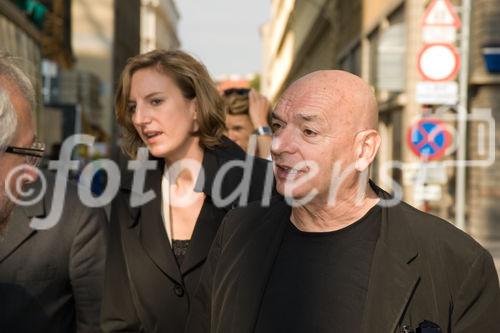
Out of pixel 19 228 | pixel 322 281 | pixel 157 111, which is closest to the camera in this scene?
pixel 322 281

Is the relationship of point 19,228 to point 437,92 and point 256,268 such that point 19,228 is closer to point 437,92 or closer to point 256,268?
point 256,268

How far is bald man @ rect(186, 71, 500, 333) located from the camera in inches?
88.9

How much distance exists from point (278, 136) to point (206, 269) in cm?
46

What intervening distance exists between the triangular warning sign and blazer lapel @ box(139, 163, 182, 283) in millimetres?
8264

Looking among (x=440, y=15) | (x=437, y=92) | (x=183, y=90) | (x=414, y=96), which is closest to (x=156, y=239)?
(x=183, y=90)

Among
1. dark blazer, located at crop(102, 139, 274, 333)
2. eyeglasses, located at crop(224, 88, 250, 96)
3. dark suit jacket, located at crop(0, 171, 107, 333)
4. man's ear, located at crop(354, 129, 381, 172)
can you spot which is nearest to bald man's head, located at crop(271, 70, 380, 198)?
man's ear, located at crop(354, 129, 381, 172)

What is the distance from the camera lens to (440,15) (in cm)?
1094

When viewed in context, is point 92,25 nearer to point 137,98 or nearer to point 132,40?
point 132,40

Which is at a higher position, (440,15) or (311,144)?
(440,15)

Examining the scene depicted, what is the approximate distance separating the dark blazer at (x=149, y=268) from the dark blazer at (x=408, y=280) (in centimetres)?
63

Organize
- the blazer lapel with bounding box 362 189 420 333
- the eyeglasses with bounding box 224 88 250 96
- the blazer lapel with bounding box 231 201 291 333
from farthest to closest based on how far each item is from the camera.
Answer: the eyeglasses with bounding box 224 88 250 96
the blazer lapel with bounding box 231 201 291 333
the blazer lapel with bounding box 362 189 420 333

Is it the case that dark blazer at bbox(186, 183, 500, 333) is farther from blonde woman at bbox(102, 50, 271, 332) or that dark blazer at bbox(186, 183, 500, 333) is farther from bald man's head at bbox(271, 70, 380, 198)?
blonde woman at bbox(102, 50, 271, 332)

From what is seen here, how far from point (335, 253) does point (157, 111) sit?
3.95 ft

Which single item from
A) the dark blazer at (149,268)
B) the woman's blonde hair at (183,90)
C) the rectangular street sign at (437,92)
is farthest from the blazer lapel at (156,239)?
the rectangular street sign at (437,92)
